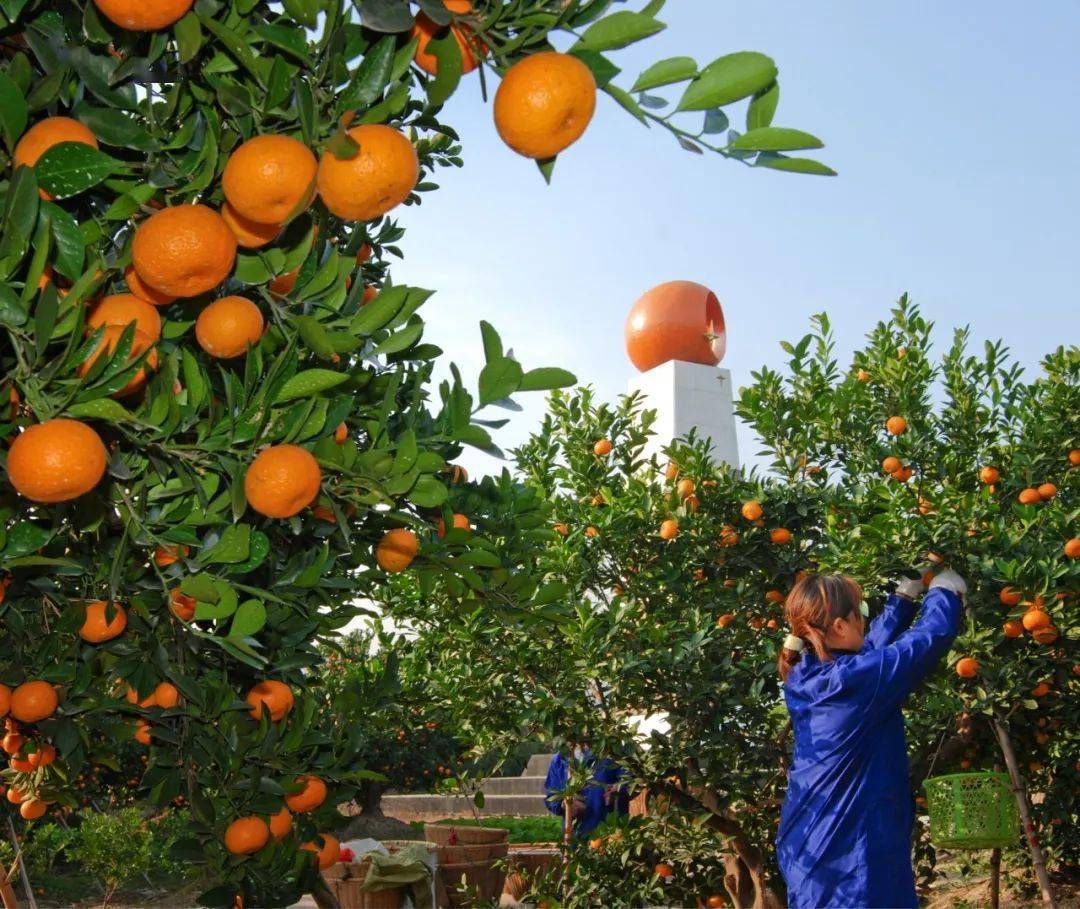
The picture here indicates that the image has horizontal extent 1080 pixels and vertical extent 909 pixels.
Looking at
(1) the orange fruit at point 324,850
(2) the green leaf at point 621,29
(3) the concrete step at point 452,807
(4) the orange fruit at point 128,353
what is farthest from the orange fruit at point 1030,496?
(3) the concrete step at point 452,807

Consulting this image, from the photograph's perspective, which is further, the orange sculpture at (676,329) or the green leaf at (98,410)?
the orange sculpture at (676,329)

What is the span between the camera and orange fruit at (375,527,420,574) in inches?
72.8

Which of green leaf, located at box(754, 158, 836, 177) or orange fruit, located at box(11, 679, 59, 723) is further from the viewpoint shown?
orange fruit, located at box(11, 679, 59, 723)

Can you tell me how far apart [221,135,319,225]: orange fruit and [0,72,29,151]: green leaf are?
0.20m

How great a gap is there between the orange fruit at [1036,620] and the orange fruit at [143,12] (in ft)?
13.1

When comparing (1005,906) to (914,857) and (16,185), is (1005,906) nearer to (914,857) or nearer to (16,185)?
(914,857)

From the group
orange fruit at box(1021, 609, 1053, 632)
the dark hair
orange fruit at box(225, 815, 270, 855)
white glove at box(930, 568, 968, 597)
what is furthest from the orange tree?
orange fruit at box(1021, 609, 1053, 632)

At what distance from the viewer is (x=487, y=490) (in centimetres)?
231

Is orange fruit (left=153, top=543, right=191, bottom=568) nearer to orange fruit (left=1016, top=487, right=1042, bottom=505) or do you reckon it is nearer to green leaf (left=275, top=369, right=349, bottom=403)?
green leaf (left=275, top=369, right=349, bottom=403)

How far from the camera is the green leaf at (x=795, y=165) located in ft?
3.36

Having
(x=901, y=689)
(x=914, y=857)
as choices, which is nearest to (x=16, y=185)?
(x=901, y=689)

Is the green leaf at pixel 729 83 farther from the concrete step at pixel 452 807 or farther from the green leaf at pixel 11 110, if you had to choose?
the concrete step at pixel 452 807

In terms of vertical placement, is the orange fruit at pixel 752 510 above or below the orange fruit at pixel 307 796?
above

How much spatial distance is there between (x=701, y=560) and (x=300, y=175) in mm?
4294
